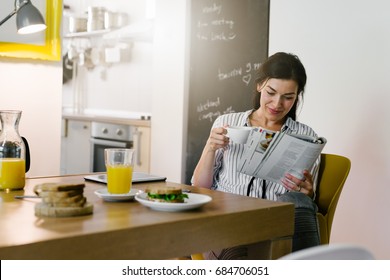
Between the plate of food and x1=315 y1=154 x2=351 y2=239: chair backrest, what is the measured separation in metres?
0.82

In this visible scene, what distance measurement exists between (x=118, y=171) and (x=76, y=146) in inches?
146

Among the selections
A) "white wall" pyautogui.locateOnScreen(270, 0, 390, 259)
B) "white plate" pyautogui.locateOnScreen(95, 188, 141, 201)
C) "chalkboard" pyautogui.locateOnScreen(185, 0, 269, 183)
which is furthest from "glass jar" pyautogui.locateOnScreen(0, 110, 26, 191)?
"chalkboard" pyautogui.locateOnScreen(185, 0, 269, 183)

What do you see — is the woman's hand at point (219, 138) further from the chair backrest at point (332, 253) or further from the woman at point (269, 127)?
the chair backrest at point (332, 253)

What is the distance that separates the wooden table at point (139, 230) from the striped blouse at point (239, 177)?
21.1 inches

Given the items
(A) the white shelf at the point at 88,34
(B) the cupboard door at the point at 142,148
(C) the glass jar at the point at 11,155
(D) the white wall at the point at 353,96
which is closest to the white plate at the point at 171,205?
(C) the glass jar at the point at 11,155

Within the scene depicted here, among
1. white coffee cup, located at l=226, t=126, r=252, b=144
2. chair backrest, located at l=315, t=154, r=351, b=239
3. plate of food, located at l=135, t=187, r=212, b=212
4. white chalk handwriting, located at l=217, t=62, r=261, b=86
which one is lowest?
chair backrest, located at l=315, t=154, r=351, b=239

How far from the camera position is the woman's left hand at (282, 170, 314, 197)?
2.14m

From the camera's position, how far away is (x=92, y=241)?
120 centimetres

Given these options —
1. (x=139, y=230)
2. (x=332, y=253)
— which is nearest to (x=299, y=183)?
(x=139, y=230)

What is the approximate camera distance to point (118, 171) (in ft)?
5.38

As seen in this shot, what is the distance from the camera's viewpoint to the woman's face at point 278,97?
2356 millimetres

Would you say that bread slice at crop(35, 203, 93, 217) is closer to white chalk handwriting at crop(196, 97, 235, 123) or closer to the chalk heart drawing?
the chalk heart drawing

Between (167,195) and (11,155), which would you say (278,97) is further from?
(11,155)

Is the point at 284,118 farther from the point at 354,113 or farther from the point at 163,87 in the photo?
the point at 163,87
